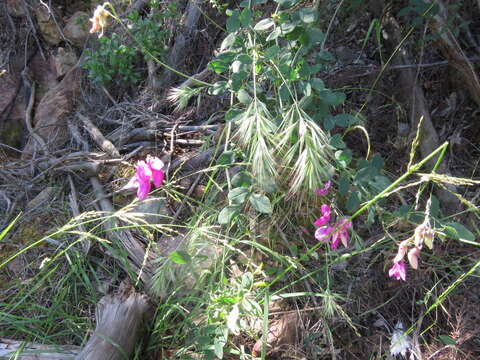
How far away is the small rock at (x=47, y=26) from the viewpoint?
3.17 meters

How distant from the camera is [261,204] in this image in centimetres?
148

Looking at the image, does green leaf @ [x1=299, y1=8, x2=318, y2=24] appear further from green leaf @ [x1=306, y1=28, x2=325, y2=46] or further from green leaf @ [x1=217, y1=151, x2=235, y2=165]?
green leaf @ [x1=217, y1=151, x2=235, y2=165]

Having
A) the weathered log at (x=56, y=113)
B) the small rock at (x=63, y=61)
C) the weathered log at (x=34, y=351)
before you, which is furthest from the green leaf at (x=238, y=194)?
the small rock at (x=63, y=61)

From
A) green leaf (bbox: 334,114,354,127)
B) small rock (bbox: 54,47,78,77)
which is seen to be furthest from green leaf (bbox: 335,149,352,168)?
small rock (bbox: 54,47,78,77)

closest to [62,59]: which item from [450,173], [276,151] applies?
[276,151]

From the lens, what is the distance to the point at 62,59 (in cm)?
299

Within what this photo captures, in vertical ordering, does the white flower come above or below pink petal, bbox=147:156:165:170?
below

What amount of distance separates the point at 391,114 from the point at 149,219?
4.06 feet

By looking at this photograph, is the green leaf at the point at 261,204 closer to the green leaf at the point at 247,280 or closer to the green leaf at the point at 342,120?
the green leaf at the point at 247,280

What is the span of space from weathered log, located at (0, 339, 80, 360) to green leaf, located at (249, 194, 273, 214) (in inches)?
31.8

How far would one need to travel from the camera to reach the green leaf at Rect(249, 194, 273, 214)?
1465 millimetres

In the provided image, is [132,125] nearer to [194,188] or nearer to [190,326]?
[194,188]

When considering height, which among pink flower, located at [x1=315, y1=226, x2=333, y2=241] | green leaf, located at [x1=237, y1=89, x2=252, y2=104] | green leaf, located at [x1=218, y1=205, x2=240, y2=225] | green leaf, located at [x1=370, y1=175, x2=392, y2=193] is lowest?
pink flower, located at [x1=315, y1=226, x2=333, y2=241]

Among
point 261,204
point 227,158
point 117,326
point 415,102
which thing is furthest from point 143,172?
point 415,102
